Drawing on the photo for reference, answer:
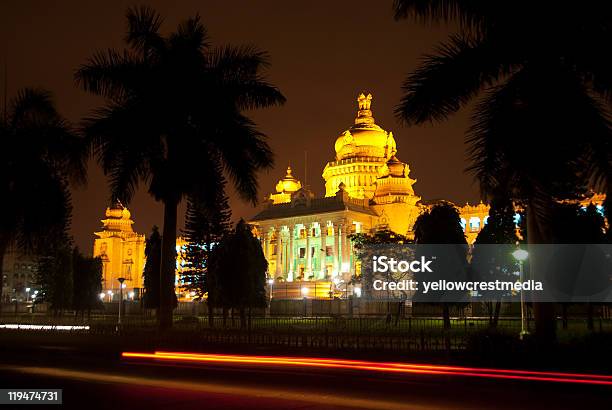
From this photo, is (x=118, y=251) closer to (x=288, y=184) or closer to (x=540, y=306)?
(x=288, y=184)

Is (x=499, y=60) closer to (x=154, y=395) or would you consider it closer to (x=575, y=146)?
(x=575, y=146)

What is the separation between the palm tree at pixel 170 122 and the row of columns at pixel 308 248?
232 ft

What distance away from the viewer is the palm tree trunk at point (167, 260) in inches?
971

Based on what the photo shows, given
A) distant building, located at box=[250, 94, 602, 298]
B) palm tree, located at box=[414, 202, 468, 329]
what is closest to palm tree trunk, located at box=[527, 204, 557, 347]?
palm tree, located at box=[414, 202, 468, 329]

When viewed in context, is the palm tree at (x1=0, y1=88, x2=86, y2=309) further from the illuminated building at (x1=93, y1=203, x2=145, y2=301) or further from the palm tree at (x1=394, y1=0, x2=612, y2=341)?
the illuminated building at (x1=93, y1=203, x2=145, y2=301)

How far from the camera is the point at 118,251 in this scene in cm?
13800

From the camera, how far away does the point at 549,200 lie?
680 inches

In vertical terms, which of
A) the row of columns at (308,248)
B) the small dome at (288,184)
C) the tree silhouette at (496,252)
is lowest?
the tree silhouette at (496,252)

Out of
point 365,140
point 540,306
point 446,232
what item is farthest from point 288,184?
point 540,306

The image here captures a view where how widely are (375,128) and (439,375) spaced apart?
357 ft

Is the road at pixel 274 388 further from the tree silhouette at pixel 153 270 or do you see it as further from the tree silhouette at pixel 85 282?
the tree silhouette at pixel 85 282

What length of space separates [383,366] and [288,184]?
110 m

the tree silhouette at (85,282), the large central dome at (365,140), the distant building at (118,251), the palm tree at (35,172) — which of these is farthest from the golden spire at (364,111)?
the palm tree at (35,172)

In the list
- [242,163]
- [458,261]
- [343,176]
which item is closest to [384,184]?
[343,176]
